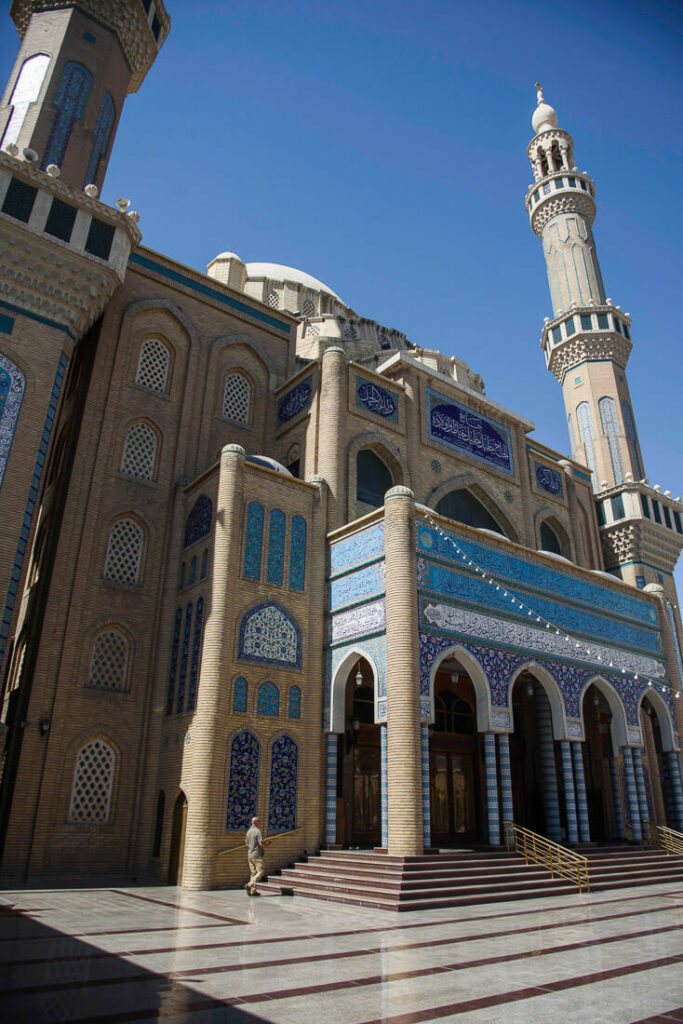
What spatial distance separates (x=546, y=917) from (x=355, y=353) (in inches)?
730

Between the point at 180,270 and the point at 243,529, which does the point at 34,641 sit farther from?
the point at 180,270

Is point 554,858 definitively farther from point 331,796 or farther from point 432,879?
point 331,796

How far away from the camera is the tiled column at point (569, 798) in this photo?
44.0 feet

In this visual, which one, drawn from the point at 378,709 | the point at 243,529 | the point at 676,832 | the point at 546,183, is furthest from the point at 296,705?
the point at 546,183

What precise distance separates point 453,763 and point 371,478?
21.3ft

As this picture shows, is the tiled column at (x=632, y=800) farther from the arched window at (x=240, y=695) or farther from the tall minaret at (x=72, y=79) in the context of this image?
the tall minaret at (x=72, y=79)

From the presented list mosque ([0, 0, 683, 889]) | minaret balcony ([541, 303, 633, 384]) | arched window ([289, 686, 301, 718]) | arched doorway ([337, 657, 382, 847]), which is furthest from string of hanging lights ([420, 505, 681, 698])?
minaret balcony ([541, 303, 633, 384])

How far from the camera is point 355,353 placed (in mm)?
23875

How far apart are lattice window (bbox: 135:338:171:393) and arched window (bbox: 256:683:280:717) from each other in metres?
7.40

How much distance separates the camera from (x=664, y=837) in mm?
15078

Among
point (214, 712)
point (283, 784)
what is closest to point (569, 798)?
point (283, 784)

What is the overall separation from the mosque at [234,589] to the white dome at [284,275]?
8.47 meters

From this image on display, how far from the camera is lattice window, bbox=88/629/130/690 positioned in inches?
524

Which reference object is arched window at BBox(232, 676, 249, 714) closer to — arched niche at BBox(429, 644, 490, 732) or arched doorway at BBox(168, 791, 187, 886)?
arched doorway at BBox(168, 791, 187, 886)
